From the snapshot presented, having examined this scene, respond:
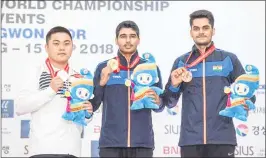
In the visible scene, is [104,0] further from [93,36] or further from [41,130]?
[41,130]

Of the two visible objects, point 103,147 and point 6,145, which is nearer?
point 103,147

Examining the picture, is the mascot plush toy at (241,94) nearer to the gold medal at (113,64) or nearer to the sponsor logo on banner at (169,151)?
the gold medal at (113,64)

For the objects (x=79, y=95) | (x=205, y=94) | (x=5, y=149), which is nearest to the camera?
(x=79, y=95)

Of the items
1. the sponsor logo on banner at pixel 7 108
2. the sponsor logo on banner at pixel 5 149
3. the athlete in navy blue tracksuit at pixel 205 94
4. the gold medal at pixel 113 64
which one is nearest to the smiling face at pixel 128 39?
the gold medal at pixel 113 64

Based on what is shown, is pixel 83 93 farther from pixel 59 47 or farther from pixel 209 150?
pixel 209 150

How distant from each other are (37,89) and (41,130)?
0.79 ft

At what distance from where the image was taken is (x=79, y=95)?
2.81 m

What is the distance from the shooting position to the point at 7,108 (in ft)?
12.9

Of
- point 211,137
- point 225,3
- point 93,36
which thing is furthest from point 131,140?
point 225,3

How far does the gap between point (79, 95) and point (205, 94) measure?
0.75m

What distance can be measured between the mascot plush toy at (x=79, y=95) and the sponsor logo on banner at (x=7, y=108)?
127cm

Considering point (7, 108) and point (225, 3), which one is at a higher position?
point (225, 3)

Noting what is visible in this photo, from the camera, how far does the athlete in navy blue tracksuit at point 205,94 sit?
113 inches

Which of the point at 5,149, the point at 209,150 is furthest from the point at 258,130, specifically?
the point at 5,149
